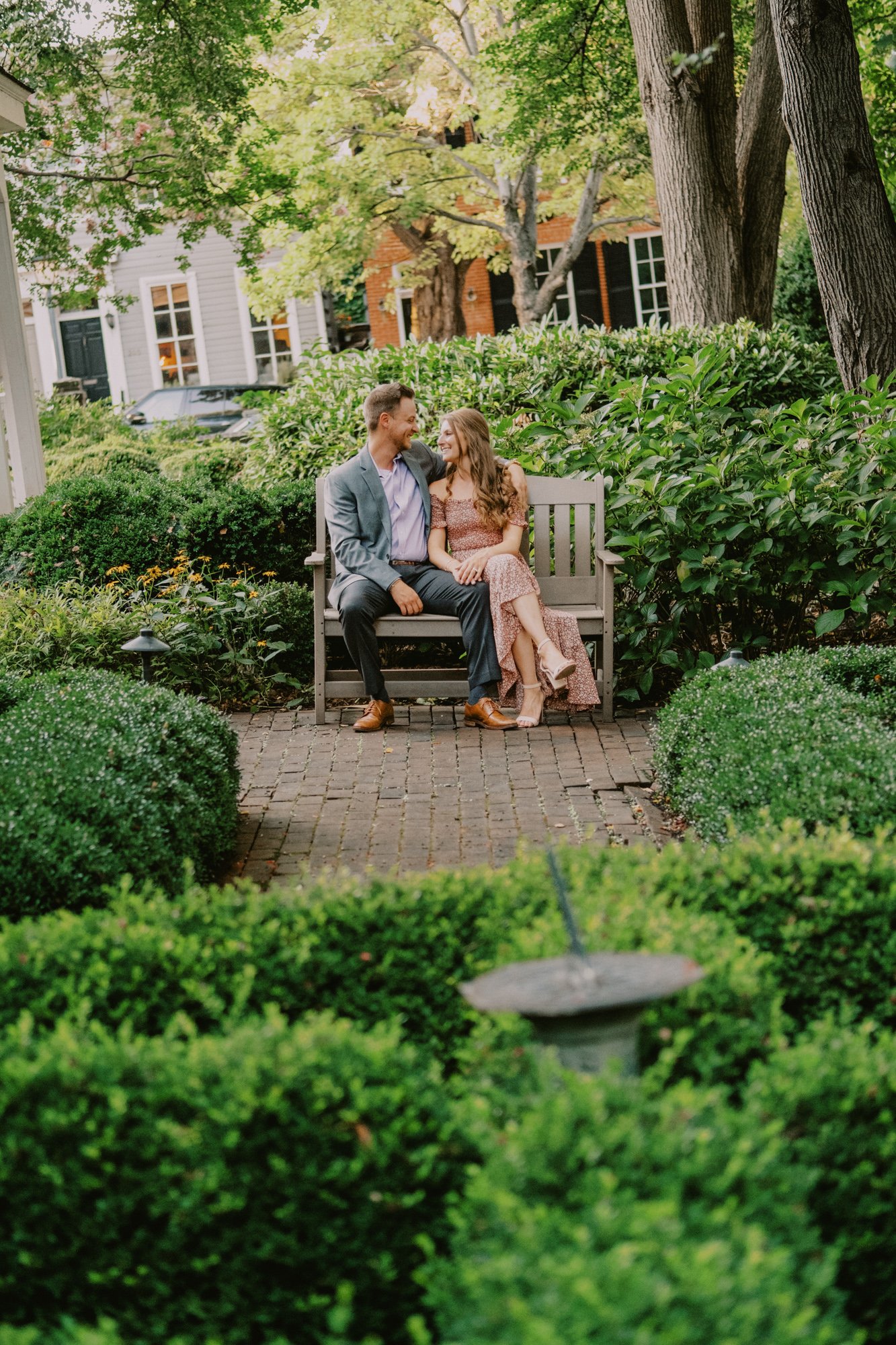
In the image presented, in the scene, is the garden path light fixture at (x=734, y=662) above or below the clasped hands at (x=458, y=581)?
below

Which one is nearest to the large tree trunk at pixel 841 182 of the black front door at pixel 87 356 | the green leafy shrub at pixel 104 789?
the green leafy shrub at pixel 104 789

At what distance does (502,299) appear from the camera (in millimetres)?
29172

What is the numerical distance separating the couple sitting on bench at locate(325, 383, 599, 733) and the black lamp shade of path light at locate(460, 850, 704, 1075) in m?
4.38

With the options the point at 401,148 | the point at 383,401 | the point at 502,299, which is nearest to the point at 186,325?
the point at 502,299

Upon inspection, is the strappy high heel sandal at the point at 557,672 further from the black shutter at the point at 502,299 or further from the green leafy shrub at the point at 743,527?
the black shutter at the point at 502,299

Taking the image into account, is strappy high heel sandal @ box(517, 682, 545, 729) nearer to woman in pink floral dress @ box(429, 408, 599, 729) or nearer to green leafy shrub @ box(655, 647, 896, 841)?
woman in pink floral dress @ box(429, 408, 599, 729)

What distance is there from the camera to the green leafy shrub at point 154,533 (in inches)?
331

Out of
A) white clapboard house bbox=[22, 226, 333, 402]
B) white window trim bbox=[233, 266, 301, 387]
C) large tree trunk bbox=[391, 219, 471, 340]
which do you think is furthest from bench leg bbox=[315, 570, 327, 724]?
white window trim bbox=[233, 266, 301, 387]

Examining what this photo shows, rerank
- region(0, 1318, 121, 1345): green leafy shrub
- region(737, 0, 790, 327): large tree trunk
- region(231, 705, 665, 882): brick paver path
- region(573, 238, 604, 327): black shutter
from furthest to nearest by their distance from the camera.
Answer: region(573, 238, 604, 327): black shutter, region(737, 0, 790, 327): large tree trunk, region(231, 705, 665, 882): brick paver path, region(0, 1318, 121, 1345): green leafy shrub

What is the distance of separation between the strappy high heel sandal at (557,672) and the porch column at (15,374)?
5.43 metres

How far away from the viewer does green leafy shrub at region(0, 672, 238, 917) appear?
3.63 metres

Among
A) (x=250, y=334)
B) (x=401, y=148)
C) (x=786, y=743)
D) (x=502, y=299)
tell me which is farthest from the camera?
(x=250, y=334)

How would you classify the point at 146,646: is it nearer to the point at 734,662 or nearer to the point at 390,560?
the point at 390,560

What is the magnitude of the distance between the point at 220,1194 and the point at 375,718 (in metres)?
4.91
